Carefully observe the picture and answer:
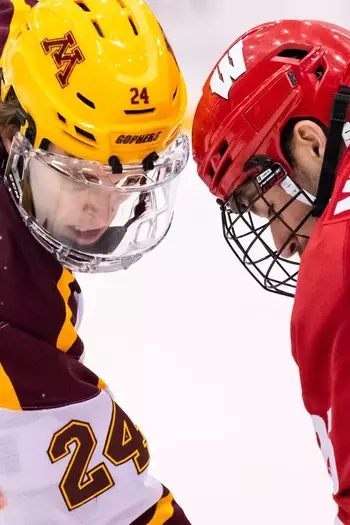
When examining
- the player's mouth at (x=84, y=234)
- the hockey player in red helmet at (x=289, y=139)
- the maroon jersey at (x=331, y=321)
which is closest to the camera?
the maroon jersey at (x=331, y=321)

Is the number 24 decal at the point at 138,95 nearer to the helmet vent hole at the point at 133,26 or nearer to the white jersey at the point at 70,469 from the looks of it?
the helmet vent hole at the point at 133,26

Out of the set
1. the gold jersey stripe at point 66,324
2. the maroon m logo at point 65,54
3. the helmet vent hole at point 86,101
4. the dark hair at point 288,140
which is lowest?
the gold jersey stripe at point 66,324

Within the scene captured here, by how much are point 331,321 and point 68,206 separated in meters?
0.37

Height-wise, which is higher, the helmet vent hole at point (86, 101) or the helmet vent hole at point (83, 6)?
the helmet vent hole at point (83, 6)

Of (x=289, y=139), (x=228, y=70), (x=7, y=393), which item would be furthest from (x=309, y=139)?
(x=7, y=393)

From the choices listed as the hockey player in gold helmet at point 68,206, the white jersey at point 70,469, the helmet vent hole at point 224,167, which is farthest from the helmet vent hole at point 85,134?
the white jersey at point 70,469

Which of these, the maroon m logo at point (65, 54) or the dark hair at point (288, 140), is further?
the dark hair at point (288, 140)

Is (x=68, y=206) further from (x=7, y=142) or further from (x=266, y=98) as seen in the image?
(x=266, y=98)

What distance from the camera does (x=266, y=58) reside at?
120 cm

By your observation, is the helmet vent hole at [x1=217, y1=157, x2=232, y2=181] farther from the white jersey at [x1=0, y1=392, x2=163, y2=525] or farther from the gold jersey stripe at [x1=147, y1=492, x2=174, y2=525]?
the gold jersey stripe at [x1=147, y1=492, x2=174, y2=525]

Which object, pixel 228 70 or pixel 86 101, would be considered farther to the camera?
pixel 228 70

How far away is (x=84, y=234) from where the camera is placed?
1.15 meters

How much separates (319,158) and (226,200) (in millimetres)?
165

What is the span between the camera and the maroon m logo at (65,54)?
1.08 meters
